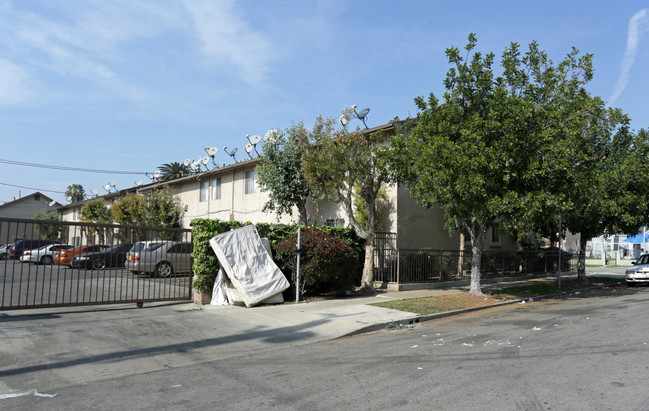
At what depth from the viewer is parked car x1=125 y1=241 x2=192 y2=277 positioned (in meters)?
12.2

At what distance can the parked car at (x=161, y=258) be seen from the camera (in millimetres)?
12180

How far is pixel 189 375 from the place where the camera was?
6367mm

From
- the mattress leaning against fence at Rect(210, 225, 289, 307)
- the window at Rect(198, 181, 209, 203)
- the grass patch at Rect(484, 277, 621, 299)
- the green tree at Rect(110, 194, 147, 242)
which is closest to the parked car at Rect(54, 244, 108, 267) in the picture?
the mattress leaning against fence at Rect(210, 225, 289, 307)

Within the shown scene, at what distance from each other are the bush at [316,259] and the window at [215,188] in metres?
17.0

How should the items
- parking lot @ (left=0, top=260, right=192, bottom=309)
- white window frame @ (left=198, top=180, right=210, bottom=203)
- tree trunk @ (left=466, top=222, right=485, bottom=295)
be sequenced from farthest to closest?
white window frame @ (left=198, top=180, right=210, bottom=203)
tree trunk @ (left=466, top=222, right=485, bottom=295)
parking lot @ (left=0, top=260, right=192, bottom=309)

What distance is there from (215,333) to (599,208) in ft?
58.3

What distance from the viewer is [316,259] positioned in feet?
44.2

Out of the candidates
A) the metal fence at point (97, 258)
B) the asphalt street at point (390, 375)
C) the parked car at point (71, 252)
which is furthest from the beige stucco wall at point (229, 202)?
the asphalt street at point (390, 375)

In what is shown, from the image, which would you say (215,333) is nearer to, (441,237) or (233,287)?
(233,287)

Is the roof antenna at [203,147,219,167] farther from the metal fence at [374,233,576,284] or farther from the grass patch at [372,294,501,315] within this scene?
the grass patch at [372,294,501,315]

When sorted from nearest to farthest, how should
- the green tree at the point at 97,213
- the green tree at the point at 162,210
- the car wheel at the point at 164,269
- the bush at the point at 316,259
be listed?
the car wheel at the point at 164,269
the bush at the point at 316,259
the green tree at the point at 162,210
the green tree at the point at 97,213

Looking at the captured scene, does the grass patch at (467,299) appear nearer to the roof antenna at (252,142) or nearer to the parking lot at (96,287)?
the parking lot at (96,287)

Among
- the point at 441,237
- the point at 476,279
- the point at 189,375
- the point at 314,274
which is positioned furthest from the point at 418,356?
the point at 441,237

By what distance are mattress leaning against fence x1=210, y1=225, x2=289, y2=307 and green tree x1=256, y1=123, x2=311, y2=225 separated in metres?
7.81
